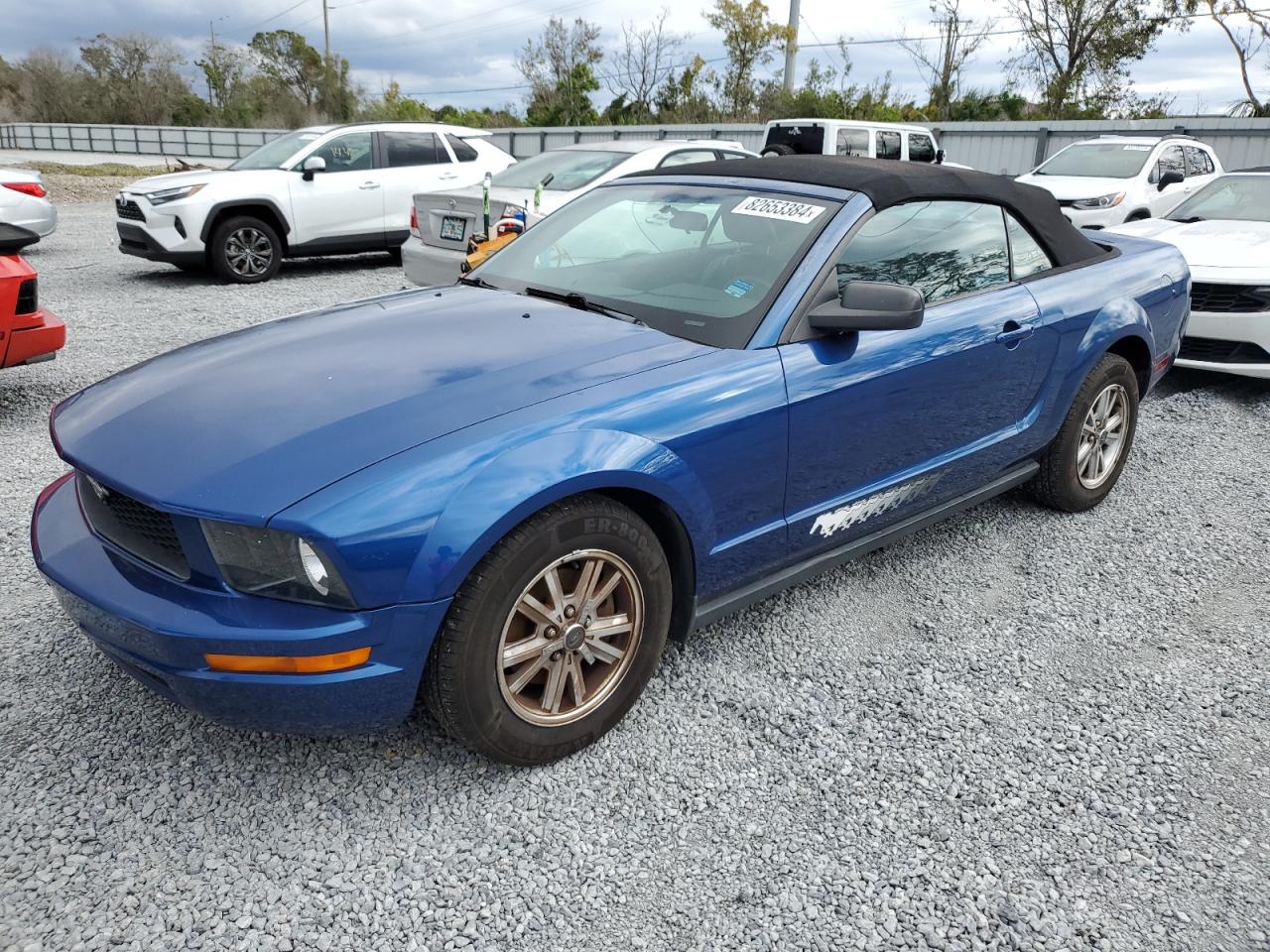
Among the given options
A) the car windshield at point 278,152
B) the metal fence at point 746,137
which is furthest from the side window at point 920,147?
the car windshield at point 278,152

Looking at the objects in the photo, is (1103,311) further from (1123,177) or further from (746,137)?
(746,137)

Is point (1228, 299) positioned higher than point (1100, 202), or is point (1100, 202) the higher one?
point (1100, 202)

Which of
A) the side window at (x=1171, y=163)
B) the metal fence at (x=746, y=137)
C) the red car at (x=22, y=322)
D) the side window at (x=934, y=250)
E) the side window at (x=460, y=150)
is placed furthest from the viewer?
the metal fence at (x=746, y=137)

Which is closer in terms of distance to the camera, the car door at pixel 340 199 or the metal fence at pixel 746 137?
the car door at pixel 340 199

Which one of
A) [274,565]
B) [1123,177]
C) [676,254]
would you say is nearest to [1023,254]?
[676,254]

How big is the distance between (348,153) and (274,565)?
9.48m

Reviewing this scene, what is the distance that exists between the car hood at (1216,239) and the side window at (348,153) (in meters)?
7.66

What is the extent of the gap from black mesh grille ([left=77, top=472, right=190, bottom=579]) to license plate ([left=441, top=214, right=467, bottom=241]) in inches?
217

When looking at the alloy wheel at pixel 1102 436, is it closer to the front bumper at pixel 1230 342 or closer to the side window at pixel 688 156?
the front bumper at pixel 1230 342

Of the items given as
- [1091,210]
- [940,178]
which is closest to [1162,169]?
[1091,210]

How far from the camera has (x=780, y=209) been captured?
3209 mm

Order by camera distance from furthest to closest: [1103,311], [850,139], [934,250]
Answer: [850,139] < [1103,311] < [934,250]

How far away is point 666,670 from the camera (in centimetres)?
303

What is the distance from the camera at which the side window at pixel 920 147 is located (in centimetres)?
1464
